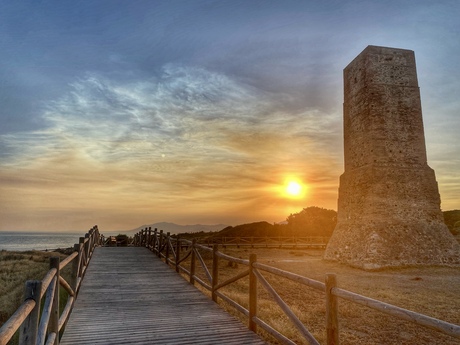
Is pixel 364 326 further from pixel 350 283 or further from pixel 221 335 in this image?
pixel 350 283

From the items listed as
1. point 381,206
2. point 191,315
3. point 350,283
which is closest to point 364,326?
point 191,315

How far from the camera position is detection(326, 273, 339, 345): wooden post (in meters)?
3.65

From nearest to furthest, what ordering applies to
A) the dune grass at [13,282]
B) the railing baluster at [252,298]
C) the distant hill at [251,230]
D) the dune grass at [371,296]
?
the railing baluster at [252,298] < the dune grass at [371,296] < the dune grass at [13,282] < the distant hill at [251,230]

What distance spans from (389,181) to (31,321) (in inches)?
682

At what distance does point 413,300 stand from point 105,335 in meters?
9.43

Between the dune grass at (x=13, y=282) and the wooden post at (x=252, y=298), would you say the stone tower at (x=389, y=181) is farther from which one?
the dune grass at (x=13, y=282)

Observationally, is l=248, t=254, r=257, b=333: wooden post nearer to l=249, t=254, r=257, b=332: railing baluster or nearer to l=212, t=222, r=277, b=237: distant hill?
l=249, t=254, r=257, b=332: railing baluster

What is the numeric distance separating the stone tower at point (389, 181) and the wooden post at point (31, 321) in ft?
51.0

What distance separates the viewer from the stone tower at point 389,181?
1639cm

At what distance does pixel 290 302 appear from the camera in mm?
10211

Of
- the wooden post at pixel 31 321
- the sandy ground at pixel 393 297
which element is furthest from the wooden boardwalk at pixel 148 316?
the sandy ground at pixel 393 297

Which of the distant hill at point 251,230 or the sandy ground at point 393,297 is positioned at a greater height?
the distant hill at point 251,230

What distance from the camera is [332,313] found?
3.68m

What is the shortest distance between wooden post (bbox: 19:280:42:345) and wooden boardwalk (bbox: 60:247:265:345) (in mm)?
1867
